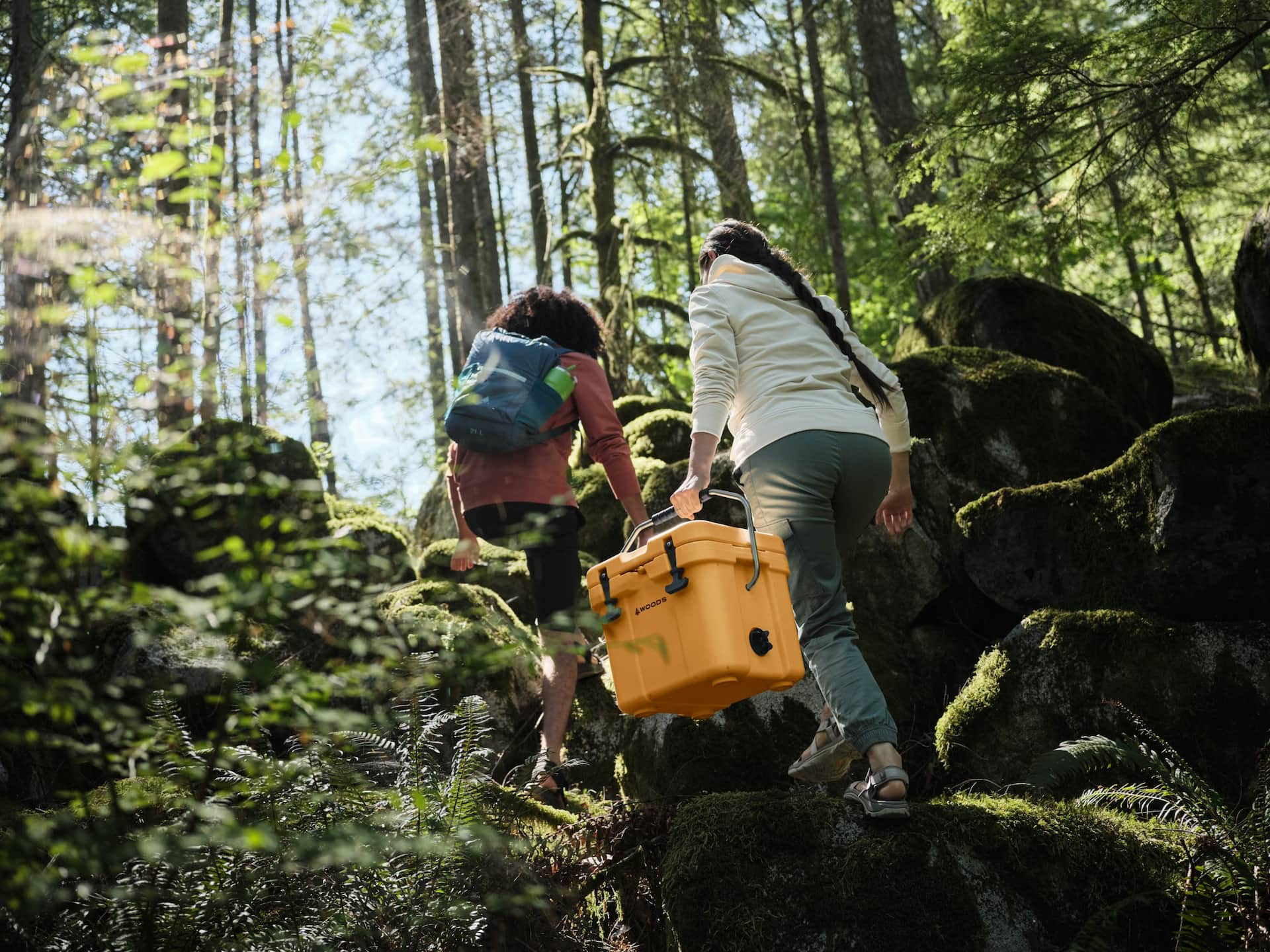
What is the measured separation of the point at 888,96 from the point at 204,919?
11.1m

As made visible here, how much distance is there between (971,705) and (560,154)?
26.4 ft

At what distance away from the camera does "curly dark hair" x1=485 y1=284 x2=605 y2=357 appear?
5254mm

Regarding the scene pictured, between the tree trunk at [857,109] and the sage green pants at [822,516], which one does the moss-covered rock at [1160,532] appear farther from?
the tree trunk at [857,109]

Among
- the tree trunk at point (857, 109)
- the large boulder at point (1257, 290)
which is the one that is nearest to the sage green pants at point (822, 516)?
the large boulder at point (1257, 290)

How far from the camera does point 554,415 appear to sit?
201 inches

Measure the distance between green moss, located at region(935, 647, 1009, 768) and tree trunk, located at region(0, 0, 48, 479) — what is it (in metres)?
4.02

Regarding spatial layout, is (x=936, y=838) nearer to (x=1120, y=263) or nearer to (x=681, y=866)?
(x=681, y=866)

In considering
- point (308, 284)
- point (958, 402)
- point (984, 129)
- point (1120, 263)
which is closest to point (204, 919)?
point (308, 284)

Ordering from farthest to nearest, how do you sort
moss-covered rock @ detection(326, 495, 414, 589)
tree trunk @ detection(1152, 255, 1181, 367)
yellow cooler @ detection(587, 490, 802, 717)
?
1. tree trunk @ detection(1152, 255, 1181, 367)
2. moss-covered rock @ detection(326, 495, 414, 589)
3. yellow cooler @ detection(587, 490, 802, 717)

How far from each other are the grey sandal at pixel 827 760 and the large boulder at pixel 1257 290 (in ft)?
15.0

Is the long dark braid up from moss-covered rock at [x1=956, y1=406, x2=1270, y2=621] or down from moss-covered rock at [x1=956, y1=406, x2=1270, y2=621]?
up

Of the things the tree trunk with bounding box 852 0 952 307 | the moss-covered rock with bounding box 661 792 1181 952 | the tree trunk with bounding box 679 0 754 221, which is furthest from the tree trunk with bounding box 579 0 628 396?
the moss-covered rock with bounding box 661 792 1181 952

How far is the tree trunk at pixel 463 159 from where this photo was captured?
11465 mm

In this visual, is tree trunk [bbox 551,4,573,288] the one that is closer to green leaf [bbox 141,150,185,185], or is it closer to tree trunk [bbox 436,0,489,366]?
tree trunk [bbox 436,0,489,366]
